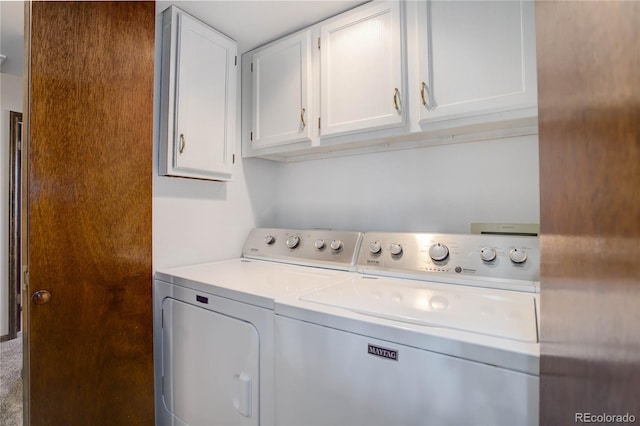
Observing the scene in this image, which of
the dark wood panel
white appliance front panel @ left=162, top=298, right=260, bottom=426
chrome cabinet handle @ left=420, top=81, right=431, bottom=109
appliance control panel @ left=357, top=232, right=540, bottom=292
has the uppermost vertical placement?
chrome cabinet handle @ left=420, top=81, right=431, bottom=109

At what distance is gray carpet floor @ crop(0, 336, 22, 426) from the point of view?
1784mm

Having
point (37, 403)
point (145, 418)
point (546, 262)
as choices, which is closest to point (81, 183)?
point (37, 403)

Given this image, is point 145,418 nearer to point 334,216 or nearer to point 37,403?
point 37,403

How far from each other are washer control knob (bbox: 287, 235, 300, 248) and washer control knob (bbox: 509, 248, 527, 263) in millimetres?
1111

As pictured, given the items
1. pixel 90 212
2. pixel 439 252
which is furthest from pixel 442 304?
pixel 90 212

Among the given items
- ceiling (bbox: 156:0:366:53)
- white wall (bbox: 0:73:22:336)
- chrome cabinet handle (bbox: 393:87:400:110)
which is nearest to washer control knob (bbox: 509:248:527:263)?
chrome cabinet handle (bbox: 393:87:400:110)

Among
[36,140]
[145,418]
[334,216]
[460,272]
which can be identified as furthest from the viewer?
[334,216]

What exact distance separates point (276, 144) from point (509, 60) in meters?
1.25

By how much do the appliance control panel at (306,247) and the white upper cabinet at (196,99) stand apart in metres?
0.50

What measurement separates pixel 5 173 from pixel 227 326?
9.12 feet

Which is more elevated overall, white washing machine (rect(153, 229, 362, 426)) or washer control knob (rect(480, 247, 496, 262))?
washer control knob (rect(480, 247, 496, 262))

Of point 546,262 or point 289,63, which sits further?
point 289,63

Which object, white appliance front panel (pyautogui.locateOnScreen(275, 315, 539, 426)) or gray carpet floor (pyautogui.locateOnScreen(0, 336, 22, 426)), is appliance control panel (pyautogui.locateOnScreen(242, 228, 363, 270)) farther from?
gray carpet floor (pyautogui.locateOnScreen(0, 336, 22, 426))

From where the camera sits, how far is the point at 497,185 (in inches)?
60.2
